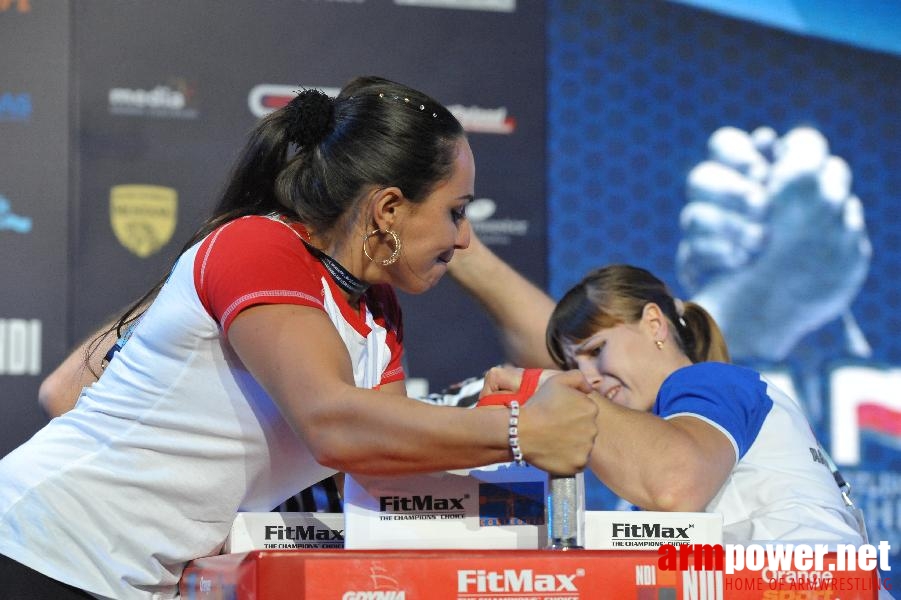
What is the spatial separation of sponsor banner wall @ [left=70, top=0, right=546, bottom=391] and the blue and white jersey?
176 centimetres

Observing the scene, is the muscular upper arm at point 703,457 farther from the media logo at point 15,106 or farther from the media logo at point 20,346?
the media logo at point 15,106

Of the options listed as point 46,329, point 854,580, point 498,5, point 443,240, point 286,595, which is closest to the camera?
point 286,595

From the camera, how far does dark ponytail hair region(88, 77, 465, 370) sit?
149cm

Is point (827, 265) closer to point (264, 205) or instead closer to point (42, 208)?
point (42, 208)

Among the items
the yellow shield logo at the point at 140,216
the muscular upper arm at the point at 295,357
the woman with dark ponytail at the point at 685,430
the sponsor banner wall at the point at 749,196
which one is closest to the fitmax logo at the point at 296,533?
the muscular upper arm at the point at 295,357

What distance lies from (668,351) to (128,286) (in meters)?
1.86

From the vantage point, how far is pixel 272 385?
125 cm

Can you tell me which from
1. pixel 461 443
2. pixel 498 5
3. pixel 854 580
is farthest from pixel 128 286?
pixel 854 580

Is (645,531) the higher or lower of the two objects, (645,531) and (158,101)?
the lower

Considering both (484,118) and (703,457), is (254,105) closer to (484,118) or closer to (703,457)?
(484,118)

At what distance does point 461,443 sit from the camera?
1195 millimetres

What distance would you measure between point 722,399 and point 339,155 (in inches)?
→ 31.1

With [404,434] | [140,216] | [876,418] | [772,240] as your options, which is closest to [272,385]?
[404,434]

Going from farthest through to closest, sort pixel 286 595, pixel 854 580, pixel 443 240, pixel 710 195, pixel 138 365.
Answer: pixel 710 195
pixel 443 240
pixel 138 365
pixel 854 580
pixel 286 595
